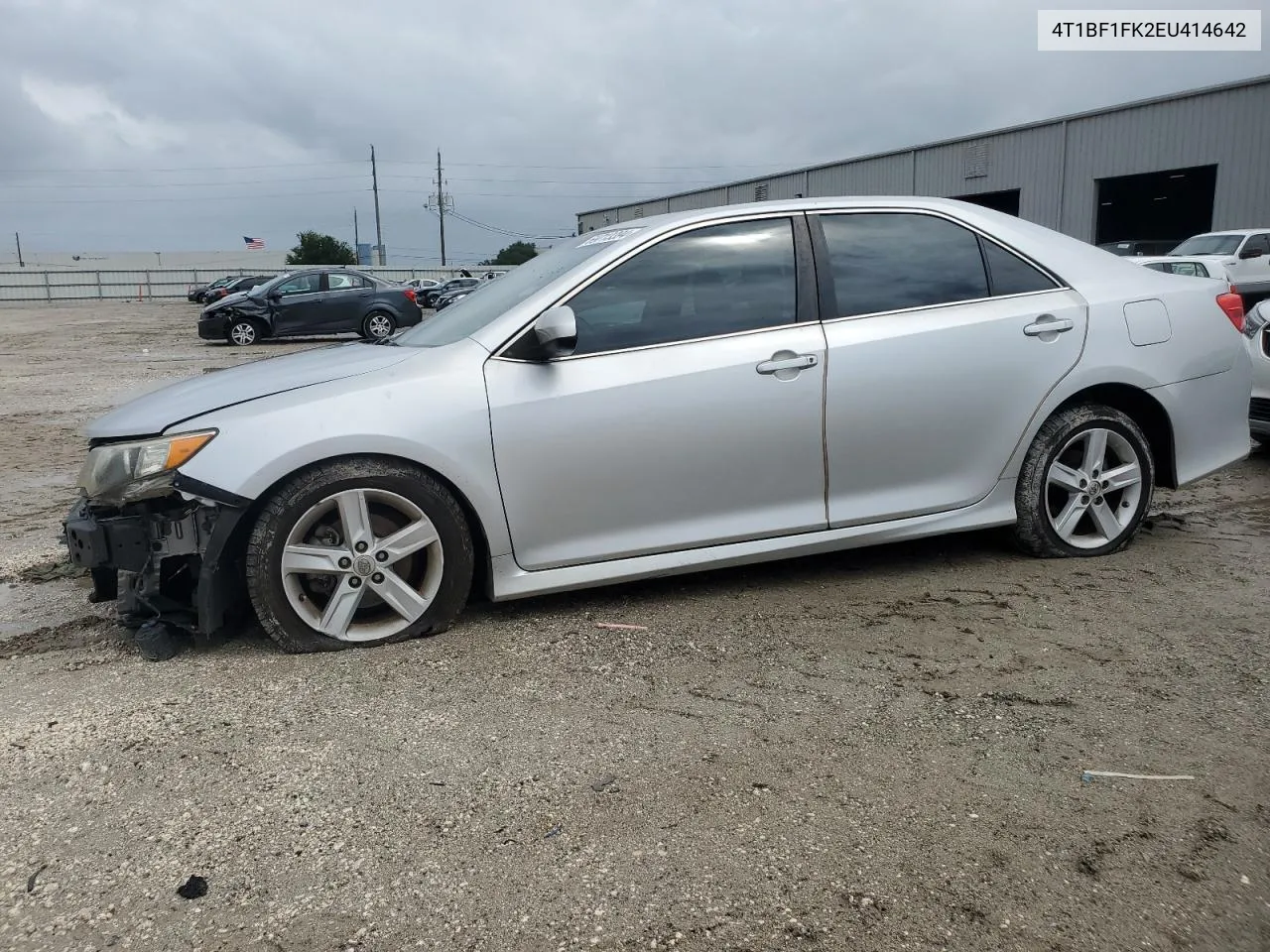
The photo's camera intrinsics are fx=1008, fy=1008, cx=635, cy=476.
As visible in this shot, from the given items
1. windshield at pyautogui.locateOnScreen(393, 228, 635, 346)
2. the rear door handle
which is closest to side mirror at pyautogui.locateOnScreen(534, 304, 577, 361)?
windshield at pyautogui.locateOnScreen(393, 228, 635, 346)

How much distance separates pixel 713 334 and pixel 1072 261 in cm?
176

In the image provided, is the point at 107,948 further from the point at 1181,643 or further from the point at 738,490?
the point at 1181,643

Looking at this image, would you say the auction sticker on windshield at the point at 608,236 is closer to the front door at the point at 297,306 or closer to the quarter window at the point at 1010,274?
the quarter window at the point at 1010,274

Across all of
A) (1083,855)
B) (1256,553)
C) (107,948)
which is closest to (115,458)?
(107,948)

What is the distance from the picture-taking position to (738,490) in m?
3.85

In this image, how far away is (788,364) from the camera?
3.85 m

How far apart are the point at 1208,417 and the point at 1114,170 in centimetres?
2864

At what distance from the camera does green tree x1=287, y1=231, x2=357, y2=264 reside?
8144 cm

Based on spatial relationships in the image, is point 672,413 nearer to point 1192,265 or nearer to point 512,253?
point 1192,265

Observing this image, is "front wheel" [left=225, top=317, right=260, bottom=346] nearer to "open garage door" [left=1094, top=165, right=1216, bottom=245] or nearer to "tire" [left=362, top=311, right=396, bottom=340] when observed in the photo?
"tire" [left=362, top=311, right=396, bottom=340]

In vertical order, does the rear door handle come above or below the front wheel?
below

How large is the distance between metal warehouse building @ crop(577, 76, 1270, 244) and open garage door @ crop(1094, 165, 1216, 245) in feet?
0.20

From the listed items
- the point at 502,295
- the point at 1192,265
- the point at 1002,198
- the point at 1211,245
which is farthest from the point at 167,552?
the point at 1002,198

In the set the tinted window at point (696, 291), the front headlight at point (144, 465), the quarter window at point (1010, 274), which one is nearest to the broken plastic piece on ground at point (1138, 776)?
the tinted window at point (696, 291)
